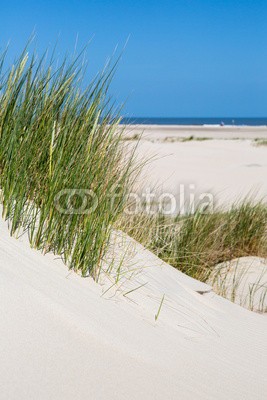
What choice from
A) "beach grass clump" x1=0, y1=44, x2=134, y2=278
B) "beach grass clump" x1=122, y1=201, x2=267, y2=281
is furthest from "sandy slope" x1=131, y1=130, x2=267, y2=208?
"beach grass clump" x1=0, y1=44, x2=134, y2=278

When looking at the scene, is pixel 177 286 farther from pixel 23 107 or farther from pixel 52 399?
pixel 52 399

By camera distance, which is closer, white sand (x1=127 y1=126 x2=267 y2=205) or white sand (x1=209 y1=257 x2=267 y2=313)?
white sand (x1=209 y1=257 x2=267 y2=313)

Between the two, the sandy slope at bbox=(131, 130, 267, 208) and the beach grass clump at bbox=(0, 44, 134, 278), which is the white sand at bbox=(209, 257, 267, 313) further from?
the sandy slope at bbox=(131, 130, 267, 208)

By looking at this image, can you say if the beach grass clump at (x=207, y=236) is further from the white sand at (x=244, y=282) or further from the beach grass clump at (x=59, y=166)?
the beach grass clump at (x=59, y=166)

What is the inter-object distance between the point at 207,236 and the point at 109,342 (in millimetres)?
2550

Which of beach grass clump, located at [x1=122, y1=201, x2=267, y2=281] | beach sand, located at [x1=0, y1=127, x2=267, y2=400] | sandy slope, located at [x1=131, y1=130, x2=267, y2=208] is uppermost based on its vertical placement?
beach sand, located at [x1=0, y1=127, x2=267, y2=400]

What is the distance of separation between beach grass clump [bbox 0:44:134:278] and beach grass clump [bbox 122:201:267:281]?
99 cm

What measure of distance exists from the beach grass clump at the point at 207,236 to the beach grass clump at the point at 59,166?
0.99 meters

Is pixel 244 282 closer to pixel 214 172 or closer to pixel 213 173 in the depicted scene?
pixel 213 173

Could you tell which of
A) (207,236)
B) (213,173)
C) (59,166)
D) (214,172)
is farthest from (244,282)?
(214,172)

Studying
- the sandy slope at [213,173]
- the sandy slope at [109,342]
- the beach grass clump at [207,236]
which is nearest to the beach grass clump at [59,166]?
the sandy slope at [109,342]

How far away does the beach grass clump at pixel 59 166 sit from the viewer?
2.38m

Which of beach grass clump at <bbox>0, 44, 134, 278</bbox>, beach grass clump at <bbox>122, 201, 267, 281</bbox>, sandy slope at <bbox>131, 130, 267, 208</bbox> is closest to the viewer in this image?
beach grass clump at <bbox>0, 44, 134, 278</bbox>

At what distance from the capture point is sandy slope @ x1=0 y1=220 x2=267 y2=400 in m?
1.70
